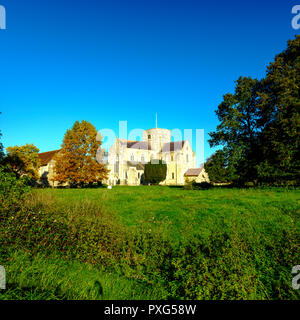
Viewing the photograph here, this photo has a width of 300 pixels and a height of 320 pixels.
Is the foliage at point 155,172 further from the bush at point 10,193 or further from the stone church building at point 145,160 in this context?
the bush at point 10,193

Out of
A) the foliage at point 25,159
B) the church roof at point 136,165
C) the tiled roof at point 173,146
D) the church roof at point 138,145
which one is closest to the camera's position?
the foliage at point 25,159

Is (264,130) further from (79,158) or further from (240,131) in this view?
(79,158)

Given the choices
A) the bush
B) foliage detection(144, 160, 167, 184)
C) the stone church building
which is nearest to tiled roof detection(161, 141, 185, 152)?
the stone church building

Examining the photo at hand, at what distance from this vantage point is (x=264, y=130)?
67.1 ft

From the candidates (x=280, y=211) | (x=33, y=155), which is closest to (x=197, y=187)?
(x=280, y=211)

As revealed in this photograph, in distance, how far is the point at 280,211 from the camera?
28.8ft

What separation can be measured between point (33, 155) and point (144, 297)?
1654 inches

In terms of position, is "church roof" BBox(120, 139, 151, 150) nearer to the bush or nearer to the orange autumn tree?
the orange autumn tree

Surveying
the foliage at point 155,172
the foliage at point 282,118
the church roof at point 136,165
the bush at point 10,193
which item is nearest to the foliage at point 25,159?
the foliage at point 155,172

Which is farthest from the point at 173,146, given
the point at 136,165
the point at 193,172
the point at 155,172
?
the point at 155,172

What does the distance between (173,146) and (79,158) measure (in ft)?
127

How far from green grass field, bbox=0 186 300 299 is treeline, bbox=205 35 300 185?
11865 mm

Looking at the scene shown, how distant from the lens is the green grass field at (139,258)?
3.88 m
